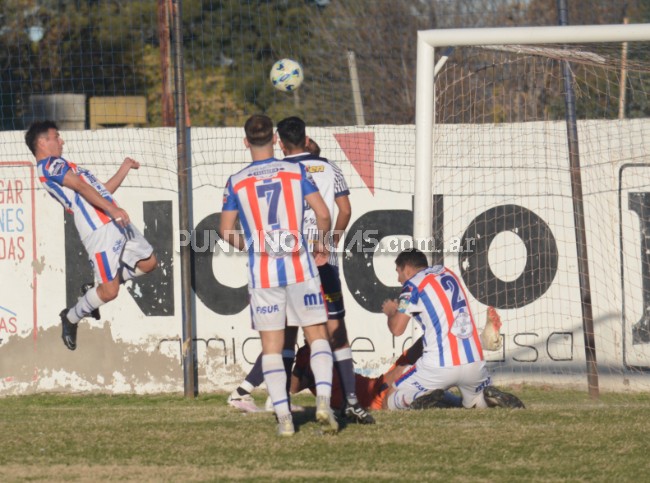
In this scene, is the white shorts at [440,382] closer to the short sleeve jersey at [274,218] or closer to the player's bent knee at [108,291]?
the short sleeve jersey at [274,218]

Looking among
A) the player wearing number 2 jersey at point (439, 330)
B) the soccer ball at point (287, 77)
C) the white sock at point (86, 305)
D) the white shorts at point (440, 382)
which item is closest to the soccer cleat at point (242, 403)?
the white shorts at point (440, 382)

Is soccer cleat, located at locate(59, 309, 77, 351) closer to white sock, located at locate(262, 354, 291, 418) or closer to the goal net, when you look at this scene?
white sock, located at locate(262, 354, 291, 418)

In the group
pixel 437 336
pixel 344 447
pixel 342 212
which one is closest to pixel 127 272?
pixel 342 212

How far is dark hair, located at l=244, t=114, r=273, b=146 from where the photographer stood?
6.37m

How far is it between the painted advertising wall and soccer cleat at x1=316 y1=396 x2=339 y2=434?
4.16m

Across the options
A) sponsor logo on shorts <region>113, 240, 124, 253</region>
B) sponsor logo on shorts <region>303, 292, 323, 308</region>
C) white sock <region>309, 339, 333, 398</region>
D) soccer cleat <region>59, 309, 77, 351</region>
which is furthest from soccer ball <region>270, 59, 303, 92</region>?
white sock <region>309, 339, 333, 398</region>

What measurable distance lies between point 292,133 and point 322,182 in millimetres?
429

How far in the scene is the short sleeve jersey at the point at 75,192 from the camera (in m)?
8.71

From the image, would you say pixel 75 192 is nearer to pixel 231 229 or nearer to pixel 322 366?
pixel 231 229

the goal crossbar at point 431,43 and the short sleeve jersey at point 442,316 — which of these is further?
the goal crossbar at point 431,43

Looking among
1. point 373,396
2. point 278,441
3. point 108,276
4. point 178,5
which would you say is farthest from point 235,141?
point 278,441

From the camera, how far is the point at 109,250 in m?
8.99

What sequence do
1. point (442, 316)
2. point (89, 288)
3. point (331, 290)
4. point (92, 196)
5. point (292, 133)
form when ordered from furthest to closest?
point (89, 288)
point (92, 196)
point (442, 316)
point (331, 290)
point (292, 133)

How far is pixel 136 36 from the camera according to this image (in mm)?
26203
